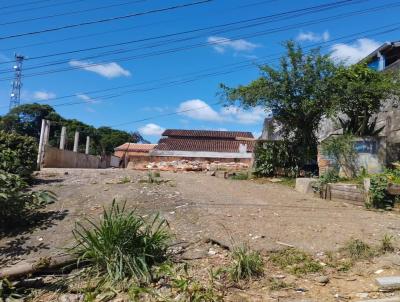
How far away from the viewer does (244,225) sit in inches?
258

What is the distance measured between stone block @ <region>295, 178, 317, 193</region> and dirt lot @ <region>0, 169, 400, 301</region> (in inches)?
28.6

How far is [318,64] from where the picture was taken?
41.0 ft

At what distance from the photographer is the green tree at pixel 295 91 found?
12.4 meters

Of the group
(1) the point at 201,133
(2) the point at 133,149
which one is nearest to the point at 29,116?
(2) the point at 133,149

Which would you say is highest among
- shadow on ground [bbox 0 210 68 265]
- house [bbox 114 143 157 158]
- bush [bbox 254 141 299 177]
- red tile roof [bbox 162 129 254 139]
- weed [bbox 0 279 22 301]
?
red tile roof [bbox 162 129 254 139]

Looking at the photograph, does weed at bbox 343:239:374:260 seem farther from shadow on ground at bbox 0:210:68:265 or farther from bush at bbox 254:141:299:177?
bush at bbox 254:141:299:177

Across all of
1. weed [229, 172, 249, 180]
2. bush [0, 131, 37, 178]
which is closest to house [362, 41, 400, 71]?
weed [229, 172, 249, 180]

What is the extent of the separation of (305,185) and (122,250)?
256 inches

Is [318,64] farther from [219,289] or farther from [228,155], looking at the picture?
[228,155]

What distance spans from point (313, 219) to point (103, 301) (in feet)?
12.5

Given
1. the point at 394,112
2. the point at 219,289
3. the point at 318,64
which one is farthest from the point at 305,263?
the point at 394,112

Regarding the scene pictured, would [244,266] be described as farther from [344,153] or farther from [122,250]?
[344,153]

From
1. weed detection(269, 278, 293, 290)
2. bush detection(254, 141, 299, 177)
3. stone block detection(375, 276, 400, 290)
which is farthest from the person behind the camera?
bush detection(254, 141, 299, 177)

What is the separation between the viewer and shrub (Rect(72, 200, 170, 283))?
4.95 metres
